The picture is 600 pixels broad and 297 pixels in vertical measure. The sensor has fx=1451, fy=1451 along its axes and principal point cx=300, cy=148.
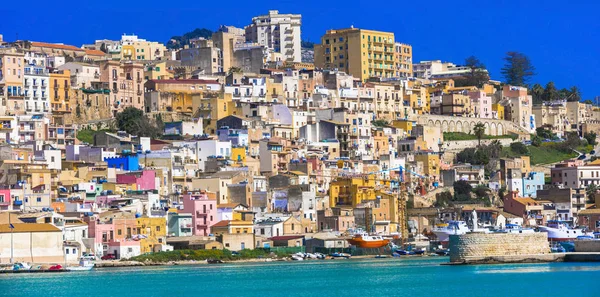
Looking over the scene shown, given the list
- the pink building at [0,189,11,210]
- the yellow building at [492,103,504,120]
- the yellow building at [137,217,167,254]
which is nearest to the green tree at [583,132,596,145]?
the yellow building at [492,103,504,120]

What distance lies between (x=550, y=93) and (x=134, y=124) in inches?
1814

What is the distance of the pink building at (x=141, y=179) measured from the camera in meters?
73.4

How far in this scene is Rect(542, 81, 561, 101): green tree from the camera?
11775 centimetres

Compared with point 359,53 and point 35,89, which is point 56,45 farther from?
point 359,53

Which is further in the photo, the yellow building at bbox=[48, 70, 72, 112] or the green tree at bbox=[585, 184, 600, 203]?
the green tree at bbox=[585, 184, 600, 203]

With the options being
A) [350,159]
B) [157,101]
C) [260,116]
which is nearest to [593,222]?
[350,159]

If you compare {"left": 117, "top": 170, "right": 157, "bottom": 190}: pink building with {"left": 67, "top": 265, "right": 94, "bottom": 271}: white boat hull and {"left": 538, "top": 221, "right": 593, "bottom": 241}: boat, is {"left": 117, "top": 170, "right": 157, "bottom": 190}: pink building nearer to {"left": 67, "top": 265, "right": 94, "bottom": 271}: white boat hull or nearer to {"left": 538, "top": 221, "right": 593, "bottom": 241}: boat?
{"left": 67, "top": 265, "right": 94, "bottom": 271}: white boat hull

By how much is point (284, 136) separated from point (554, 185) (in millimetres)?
17493

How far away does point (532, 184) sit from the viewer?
299 feet

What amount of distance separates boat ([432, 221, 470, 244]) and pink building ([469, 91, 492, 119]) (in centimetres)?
2714

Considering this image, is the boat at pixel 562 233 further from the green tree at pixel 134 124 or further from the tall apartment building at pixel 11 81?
the tall apartment building at pixel 11 81

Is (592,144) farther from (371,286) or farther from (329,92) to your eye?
(371,286)

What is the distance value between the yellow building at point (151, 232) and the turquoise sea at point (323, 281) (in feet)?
6.70

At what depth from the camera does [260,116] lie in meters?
87.5
